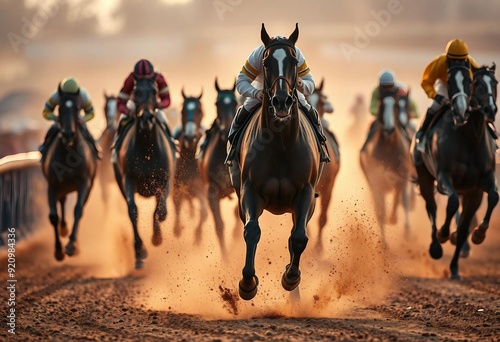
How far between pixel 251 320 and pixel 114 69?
122ft

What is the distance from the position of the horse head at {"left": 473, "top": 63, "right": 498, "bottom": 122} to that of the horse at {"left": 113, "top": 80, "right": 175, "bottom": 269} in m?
3.96

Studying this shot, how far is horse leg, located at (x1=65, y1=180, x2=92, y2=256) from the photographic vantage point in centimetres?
1254

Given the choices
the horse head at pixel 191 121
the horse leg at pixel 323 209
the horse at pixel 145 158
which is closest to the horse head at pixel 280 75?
the horse at pixel 145 158

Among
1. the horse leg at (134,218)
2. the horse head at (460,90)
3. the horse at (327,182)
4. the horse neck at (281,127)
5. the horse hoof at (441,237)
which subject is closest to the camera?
the horse neck at (281,127)

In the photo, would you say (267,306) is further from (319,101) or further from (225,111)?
(319,101)

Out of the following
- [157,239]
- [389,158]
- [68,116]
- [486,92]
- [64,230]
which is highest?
[68,116]

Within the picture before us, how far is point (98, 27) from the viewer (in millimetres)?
40344

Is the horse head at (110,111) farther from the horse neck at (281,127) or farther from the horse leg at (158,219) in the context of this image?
the horse neck at (281,127)

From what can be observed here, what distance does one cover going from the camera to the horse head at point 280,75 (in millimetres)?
7125

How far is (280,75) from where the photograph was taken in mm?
7297

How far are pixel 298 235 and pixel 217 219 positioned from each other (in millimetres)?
4626

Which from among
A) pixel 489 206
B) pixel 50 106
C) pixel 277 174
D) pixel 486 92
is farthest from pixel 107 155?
pixel 277 174

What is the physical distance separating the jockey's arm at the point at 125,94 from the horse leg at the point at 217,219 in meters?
1.62

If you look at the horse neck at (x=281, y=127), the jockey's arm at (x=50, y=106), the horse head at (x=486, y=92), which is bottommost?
the horse neck at (x=281, y=127)
